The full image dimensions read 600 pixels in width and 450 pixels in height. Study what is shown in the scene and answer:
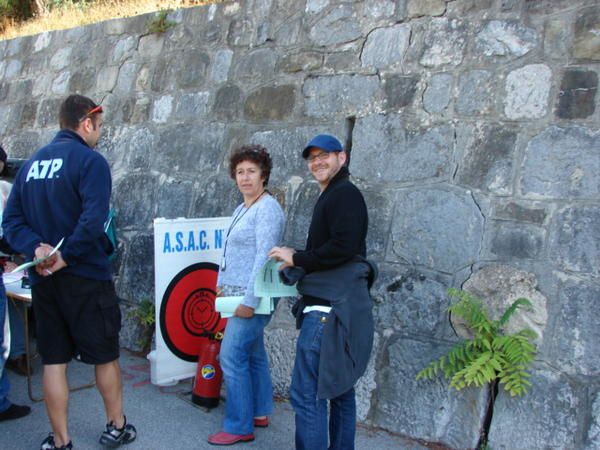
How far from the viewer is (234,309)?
3502mm

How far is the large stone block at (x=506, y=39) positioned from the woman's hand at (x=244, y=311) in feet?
7.12

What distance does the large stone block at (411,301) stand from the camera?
381 centimetres

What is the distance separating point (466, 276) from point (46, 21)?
721 cm

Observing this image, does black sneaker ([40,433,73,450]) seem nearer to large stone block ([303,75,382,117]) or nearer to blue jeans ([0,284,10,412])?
blue jeans ([0,284,10,412])

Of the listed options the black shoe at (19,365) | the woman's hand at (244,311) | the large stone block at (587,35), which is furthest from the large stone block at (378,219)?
the black shoe at (19,365)

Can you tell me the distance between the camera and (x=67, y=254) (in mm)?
3090

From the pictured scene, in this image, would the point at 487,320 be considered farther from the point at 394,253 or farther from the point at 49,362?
the point at 49,362

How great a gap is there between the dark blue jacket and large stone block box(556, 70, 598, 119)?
2.63 meters

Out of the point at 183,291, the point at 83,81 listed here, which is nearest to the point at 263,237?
the point at 183,291

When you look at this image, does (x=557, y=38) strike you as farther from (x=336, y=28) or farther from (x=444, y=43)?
(x=336, y=28)

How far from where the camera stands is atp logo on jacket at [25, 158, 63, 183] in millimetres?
3170

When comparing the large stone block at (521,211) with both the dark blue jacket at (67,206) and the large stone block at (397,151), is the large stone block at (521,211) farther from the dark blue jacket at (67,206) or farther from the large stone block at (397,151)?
the dark blue jacket at (67,206)

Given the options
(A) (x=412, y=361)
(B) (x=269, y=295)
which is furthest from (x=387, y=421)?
(B) (x=269, y=295)

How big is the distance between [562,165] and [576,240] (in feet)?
1.44
